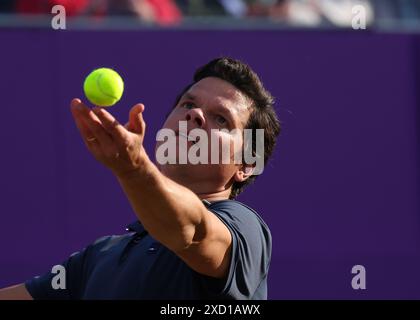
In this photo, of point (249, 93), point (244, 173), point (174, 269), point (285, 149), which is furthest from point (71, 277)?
point (285, 149)

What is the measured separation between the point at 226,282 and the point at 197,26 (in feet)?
9.49

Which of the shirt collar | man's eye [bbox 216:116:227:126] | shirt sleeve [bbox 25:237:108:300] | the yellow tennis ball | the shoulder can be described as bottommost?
shirt sleeve [bbox 25:237:108:300]

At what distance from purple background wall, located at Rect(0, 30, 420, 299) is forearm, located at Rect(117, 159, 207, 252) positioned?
253cm

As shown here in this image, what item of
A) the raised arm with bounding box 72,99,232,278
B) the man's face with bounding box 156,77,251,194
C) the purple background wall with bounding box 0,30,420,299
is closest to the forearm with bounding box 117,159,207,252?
the raised arm with bounding box 72,99,232,278

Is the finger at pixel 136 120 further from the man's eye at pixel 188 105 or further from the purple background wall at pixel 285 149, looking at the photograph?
the purple background wall at pixel 285 149

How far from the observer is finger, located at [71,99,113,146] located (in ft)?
7.49

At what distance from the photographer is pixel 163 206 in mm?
2457

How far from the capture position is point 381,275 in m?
5.11

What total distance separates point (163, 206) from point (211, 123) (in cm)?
76

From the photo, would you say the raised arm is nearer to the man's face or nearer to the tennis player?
the tennis player

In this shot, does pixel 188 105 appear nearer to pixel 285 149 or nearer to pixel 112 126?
pixel 112 126

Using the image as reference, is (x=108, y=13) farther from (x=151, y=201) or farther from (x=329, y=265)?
(x=151, y=201)

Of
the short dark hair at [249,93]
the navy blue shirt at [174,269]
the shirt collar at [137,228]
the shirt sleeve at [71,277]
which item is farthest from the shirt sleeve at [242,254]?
the shirt sleeve at [71,277]
